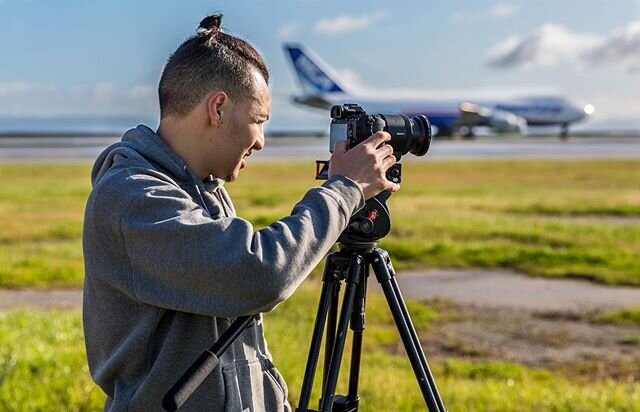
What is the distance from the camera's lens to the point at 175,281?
A: 219 cm

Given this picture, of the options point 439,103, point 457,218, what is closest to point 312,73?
point 439,103

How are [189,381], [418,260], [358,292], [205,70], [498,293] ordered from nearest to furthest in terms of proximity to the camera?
[189,381], [205,70], [358,292], [498,293], [418,260]

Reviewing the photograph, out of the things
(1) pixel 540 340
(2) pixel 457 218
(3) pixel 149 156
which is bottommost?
(1) pixel 540 340

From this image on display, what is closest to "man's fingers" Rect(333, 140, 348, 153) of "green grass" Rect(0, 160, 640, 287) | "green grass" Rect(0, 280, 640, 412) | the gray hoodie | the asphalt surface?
the gray hoodie

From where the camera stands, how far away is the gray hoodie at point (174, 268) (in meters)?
2.16

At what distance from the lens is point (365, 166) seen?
2367mm

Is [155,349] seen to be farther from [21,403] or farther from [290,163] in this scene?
[290,163]

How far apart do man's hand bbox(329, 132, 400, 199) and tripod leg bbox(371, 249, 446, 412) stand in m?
0.53

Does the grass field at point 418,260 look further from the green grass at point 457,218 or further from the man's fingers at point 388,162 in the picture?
the man's fingers at point 388,162

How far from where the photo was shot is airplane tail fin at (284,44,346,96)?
8462cm

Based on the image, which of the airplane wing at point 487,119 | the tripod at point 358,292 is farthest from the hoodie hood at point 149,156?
the airplane wing at point 487,119

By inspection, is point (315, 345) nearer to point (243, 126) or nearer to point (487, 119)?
point (243, 126)

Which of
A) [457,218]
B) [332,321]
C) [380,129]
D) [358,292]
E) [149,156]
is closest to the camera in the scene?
[149,156]

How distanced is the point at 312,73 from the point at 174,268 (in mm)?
83683
